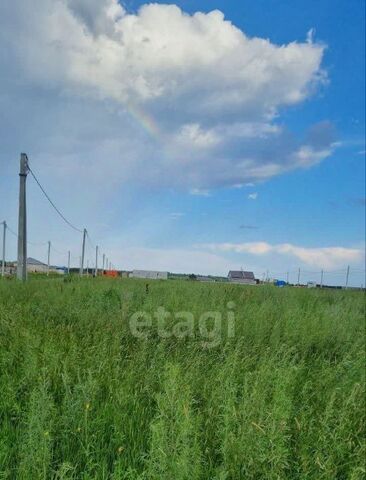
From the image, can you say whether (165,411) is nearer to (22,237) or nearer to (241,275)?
(22,237)

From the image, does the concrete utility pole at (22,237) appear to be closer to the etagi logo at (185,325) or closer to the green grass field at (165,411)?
the etagi logo at (185,325)

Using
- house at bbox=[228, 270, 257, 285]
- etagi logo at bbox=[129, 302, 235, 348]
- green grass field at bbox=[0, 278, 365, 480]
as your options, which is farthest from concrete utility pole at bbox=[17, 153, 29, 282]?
house at bbox=[228, 270, 257, 285]

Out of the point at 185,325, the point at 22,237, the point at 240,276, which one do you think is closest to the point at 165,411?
the point at 185,325

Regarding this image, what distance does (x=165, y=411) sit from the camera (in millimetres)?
2832

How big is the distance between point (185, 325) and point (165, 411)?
309 cm

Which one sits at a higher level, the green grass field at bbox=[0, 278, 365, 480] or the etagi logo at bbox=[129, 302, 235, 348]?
the etagi logo at bbox=[129, 302, 235, 348]

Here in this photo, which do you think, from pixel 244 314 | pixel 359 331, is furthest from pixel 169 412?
pixel 359 331

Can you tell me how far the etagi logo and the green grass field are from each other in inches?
4.4

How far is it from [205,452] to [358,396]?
1970 millimetres

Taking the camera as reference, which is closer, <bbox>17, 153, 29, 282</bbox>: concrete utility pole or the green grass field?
the green grass field

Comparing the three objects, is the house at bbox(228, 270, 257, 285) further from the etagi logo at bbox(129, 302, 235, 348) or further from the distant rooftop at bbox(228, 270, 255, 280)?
the etagi logo at bbox(129, 302, 235, 348)

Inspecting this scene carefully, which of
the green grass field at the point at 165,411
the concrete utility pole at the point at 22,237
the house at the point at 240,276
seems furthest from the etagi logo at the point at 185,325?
the house at the point at 240,276

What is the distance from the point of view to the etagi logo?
5.33m

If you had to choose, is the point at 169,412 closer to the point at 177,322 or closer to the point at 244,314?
the point at 177,322
